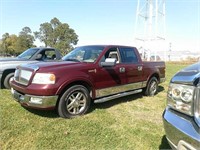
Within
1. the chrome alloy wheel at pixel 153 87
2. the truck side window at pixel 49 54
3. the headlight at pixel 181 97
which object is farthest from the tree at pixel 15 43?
the headlight at pixel 181 97

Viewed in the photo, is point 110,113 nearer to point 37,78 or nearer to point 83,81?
point 83,81

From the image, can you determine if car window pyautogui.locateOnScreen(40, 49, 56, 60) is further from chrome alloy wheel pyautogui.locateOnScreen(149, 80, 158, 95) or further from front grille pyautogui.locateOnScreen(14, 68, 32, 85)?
chrome alloy wheel pyautogui.locateOnScreen(149, 80, 158, 95)

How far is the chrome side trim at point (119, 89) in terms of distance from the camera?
502 cm

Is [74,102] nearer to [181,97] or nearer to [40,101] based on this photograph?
[40,101]

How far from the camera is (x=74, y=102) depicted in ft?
14.7

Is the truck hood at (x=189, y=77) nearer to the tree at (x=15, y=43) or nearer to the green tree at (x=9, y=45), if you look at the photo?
the tree at (x=15, y=43)

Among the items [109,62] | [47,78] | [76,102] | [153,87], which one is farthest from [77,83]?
[153,87]

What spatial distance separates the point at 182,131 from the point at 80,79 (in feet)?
9.20

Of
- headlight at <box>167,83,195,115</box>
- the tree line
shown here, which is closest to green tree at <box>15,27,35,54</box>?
the tree line

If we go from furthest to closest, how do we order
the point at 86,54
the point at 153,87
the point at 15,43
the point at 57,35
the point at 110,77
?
the point at 57,35, the point at 15,43, the point at 153,87, the point at 86,54, the point at 110,77

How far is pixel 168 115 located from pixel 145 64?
4171 mm

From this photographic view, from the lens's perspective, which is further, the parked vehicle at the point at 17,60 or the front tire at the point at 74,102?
the parked vehicle at the point at 17,60

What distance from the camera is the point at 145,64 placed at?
254 inches

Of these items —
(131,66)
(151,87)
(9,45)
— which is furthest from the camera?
(9,45)
